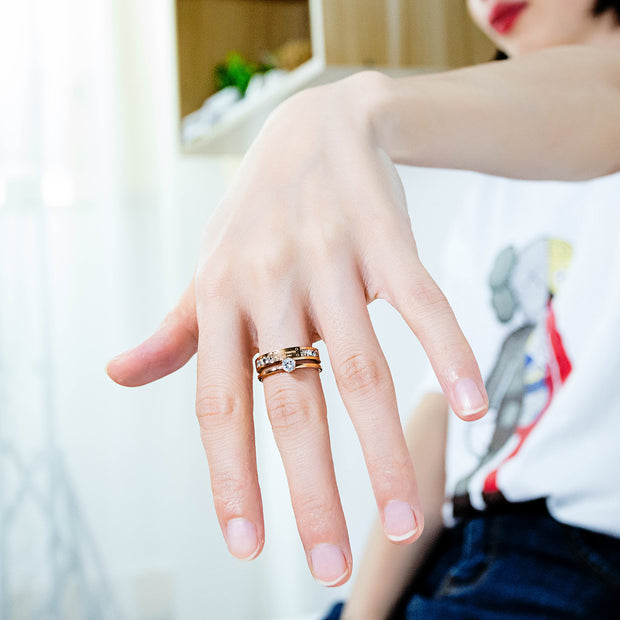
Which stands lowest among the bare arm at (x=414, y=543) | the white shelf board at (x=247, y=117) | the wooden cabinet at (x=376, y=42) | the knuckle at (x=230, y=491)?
the bare arm at (x=414, y=543)

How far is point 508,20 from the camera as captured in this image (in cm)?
77

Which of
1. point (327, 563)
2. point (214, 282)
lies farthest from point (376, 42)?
point (327, 563)

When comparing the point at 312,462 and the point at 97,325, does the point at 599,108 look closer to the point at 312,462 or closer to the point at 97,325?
the point at 312,462

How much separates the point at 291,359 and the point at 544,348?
1.69 ft

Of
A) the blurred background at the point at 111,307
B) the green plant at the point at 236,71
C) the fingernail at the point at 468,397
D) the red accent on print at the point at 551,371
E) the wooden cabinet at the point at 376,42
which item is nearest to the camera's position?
the fingernail at the point at 468,397

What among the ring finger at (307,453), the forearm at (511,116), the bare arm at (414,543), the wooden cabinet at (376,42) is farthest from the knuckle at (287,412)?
the wooden cabinet at (376,42)

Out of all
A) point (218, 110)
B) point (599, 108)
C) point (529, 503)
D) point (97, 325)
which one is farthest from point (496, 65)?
point (97, 325)

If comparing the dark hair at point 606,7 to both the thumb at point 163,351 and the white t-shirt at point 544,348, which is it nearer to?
the white t-shirt at point 544,348

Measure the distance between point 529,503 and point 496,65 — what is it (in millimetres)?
453

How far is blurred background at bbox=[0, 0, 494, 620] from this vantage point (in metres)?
1.62

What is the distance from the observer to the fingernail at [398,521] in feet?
0.91

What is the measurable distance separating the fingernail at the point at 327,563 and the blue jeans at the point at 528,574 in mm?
419

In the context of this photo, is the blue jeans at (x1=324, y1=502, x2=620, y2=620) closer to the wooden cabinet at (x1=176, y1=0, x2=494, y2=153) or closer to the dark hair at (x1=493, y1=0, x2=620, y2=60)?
the dark hair at (x1=493, y1=0, x2=620, y2=60)

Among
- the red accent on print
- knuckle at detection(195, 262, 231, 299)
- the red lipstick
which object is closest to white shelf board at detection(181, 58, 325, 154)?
the red lipstick
